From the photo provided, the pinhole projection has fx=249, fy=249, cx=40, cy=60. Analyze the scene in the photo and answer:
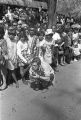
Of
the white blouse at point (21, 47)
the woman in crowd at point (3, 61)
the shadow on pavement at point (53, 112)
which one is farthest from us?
the white blouse at point (21, 47)

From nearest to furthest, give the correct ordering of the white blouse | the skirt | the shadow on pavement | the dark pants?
the shadow on pavement < the white blouse < the skirt < the dark pants

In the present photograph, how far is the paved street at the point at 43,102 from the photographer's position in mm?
5367

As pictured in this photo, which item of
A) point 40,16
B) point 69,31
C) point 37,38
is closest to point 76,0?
point 40,16

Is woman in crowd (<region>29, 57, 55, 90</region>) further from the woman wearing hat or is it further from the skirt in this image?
the woman wearing hat

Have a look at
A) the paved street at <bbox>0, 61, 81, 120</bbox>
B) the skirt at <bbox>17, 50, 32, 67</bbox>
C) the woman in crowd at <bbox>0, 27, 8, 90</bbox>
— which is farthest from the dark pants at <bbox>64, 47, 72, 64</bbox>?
the woman in crowd at <bbox>0, 27, 8, 90</bbox>

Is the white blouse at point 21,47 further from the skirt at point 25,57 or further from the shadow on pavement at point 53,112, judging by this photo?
the shadow on pavement at point 53,112

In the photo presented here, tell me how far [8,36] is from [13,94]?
5.30 feet

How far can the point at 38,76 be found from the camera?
22.6 ft

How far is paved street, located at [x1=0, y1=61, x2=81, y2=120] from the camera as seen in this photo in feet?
17.6

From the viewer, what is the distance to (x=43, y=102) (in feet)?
20.0

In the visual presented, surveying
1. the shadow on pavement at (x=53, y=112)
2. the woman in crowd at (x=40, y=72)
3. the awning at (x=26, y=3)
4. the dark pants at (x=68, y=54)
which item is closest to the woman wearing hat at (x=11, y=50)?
the woman in crowd at (x=40, y=72)

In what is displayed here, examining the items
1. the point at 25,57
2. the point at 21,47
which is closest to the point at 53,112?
the point at 25,57

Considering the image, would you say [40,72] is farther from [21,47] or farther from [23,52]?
[21,47]

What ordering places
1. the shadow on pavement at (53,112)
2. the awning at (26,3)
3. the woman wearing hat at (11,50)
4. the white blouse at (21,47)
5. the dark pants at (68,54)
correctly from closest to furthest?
the shadow on pavement at (53,112), the woman wearing hat at (11,50), the white blouse at (21,47), the dark pants at (68,54), the awning at (26,3)
